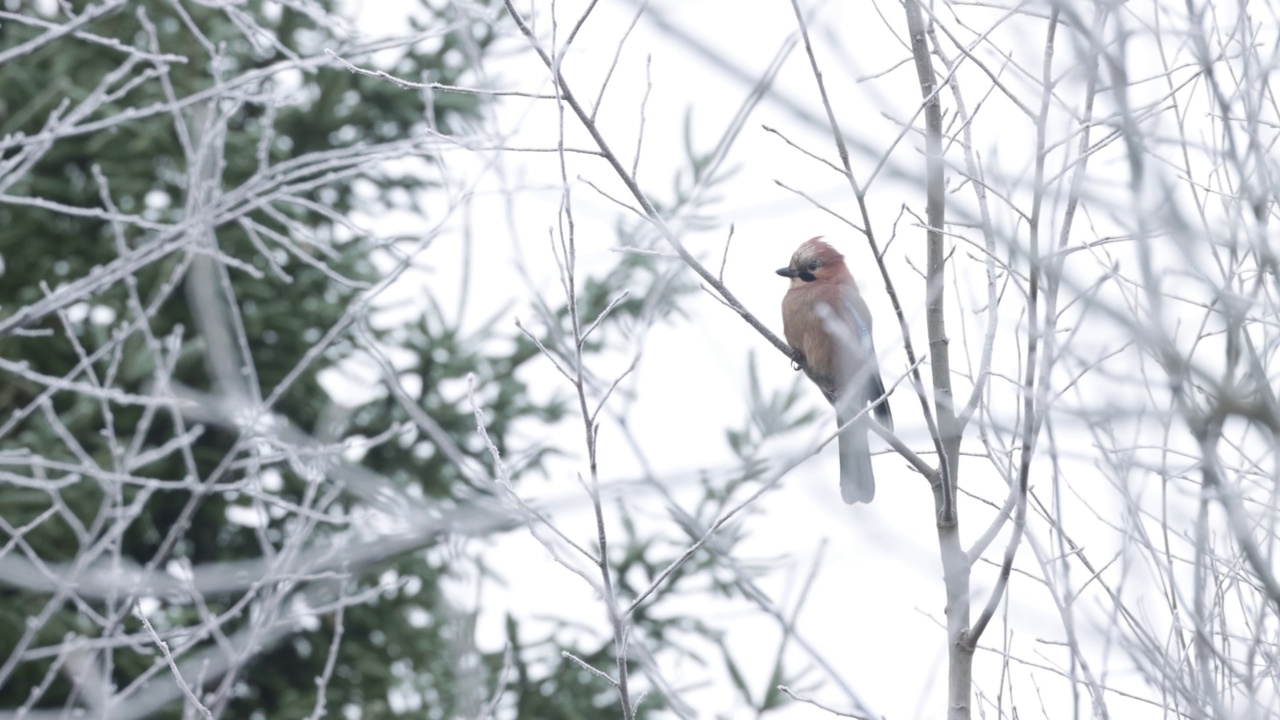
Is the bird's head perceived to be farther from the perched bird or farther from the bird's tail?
the bird's tail

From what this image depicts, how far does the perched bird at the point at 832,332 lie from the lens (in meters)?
4.48

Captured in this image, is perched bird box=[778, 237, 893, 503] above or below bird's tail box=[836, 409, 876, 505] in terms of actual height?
above

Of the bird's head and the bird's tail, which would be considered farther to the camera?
the bird's head

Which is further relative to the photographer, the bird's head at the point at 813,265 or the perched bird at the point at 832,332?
the bird's head at the point at 813,265

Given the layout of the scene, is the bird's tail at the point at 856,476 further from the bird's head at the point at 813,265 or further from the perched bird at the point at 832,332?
the bird's head at the point at 813,265

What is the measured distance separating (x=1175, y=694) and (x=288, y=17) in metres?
5.84

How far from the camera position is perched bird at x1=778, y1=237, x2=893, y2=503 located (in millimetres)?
4477

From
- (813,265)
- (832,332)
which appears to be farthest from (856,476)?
(813,265)

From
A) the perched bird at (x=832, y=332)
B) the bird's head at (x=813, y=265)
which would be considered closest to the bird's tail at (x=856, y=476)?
the perched bird at (x=832, y=332)

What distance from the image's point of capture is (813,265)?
5238 mm

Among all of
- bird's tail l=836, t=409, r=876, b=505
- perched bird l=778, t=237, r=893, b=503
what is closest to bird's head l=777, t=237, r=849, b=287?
perched bird l=778, t=237, r=893, b=503

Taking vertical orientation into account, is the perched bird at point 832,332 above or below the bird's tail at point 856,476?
above

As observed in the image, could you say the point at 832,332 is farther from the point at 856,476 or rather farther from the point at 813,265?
the point at 813,265

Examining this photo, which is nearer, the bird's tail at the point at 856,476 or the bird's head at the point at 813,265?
the bird's tail at the point at 856,476
